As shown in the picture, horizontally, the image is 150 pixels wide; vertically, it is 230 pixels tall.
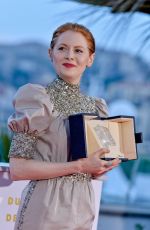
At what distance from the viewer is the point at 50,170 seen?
79.3 inches

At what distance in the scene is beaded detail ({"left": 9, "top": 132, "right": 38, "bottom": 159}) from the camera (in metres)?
2.05

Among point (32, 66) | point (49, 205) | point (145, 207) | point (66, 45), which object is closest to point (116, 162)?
point (49, 205)

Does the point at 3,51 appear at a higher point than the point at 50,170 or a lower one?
higher

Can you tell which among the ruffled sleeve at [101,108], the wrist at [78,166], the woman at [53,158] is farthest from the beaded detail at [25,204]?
the ruffled sleeve at [101,108]

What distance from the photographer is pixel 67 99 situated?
2139 millimetres

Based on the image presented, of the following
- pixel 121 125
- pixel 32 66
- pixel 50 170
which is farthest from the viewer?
pixel 32 66

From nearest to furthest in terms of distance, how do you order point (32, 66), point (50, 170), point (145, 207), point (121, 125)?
point (50, 170) → point (121, 125) → point (32, 66) → point (145, 207)

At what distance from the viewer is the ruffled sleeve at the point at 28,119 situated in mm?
2047

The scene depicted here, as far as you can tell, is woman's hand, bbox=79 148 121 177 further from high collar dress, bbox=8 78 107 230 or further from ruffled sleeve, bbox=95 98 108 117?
ruffled sleeve, bbox=95 98 108 117

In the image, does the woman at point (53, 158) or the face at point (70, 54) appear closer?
the woman at point (53, 158)

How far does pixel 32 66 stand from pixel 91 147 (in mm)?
4852

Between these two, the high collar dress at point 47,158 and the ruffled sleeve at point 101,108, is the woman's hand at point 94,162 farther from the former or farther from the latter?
the ruffled sleeve at point 101,108

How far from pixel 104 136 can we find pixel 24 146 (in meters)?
0.24

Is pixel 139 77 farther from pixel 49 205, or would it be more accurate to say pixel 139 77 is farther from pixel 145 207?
pixel 49 205
